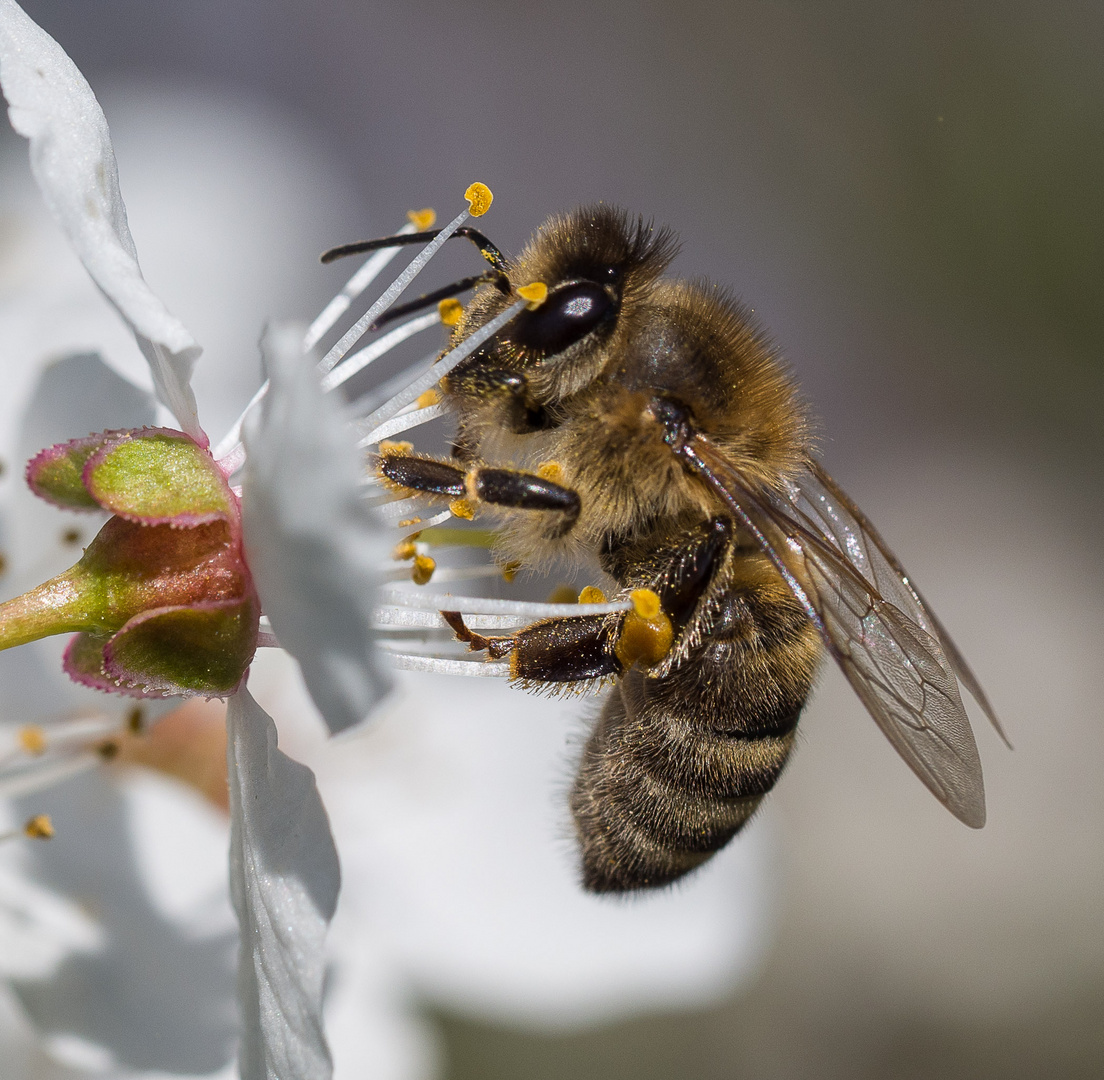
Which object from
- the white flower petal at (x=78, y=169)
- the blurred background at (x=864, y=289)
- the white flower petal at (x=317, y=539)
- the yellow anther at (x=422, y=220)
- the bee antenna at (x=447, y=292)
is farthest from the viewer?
the blurred background at (x=864, y=289)

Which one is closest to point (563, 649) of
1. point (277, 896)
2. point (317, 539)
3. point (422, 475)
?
point (422, 475)

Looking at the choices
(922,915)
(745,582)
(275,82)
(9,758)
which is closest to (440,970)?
(9,758)

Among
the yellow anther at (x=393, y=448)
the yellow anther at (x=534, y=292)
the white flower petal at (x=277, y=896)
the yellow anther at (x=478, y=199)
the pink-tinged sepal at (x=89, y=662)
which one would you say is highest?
the yellow anther at (x=478, y=199)

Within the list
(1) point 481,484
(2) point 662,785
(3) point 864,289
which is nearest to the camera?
(1) point 481,484

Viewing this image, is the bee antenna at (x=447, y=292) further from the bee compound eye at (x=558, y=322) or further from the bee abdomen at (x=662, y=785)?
the bee abdomen at (x=662, y=785)

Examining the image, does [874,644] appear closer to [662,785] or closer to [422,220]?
[662,785]

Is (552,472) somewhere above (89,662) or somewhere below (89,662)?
above

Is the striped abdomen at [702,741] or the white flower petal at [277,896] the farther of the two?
the striped abdomen at [702,741]

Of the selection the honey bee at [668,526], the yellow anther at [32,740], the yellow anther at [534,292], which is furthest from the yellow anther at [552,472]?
the yellow anther at [32,740]
